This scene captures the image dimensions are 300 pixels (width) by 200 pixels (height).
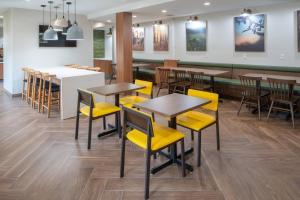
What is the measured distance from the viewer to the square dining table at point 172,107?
2.58 meters

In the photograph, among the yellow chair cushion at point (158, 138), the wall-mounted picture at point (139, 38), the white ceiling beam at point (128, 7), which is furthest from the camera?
the wall-mounted picture at point (139, 38)

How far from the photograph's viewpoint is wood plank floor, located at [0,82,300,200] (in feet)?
8.02

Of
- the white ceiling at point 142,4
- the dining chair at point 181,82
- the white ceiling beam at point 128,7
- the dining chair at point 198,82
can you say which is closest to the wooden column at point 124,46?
the white ceiling beam at point 128,7

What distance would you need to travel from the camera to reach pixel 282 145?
3.58 meters

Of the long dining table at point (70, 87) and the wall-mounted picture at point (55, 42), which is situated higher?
the wall-mounted picture at point (55, 42)

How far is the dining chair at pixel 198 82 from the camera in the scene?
626 cm

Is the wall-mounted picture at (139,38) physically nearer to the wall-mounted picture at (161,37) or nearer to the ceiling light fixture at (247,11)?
the wall-mounted picture at (161,37)

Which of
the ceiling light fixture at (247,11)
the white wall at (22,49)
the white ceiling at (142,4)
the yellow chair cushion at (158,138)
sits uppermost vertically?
the white ceiling at (142,4)

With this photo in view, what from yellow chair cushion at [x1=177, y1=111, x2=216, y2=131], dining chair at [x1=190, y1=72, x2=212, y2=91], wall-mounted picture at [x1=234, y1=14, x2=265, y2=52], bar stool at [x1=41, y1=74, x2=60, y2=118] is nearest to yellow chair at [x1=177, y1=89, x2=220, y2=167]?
yellow chair cushion at [x1=177, y1=111, x2=216, y2=131]

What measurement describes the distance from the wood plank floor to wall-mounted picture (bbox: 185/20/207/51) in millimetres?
4227

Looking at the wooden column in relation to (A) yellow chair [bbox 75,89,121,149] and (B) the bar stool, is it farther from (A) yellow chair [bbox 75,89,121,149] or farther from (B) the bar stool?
(A) yellow chair [bbox 75,89,121,149]

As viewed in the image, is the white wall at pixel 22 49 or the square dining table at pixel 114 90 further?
the white wall at pixel 22 49

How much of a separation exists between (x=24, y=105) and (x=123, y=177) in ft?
14.5

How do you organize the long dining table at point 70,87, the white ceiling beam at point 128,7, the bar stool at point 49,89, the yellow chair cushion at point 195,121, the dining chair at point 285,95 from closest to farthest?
the yellow chair cushion at point 195,121 < the dining chair at point 285,95 < the long dining table at point 70,87 < the bar stool at point 49,89 < the white ceiling beam at point 128,7
